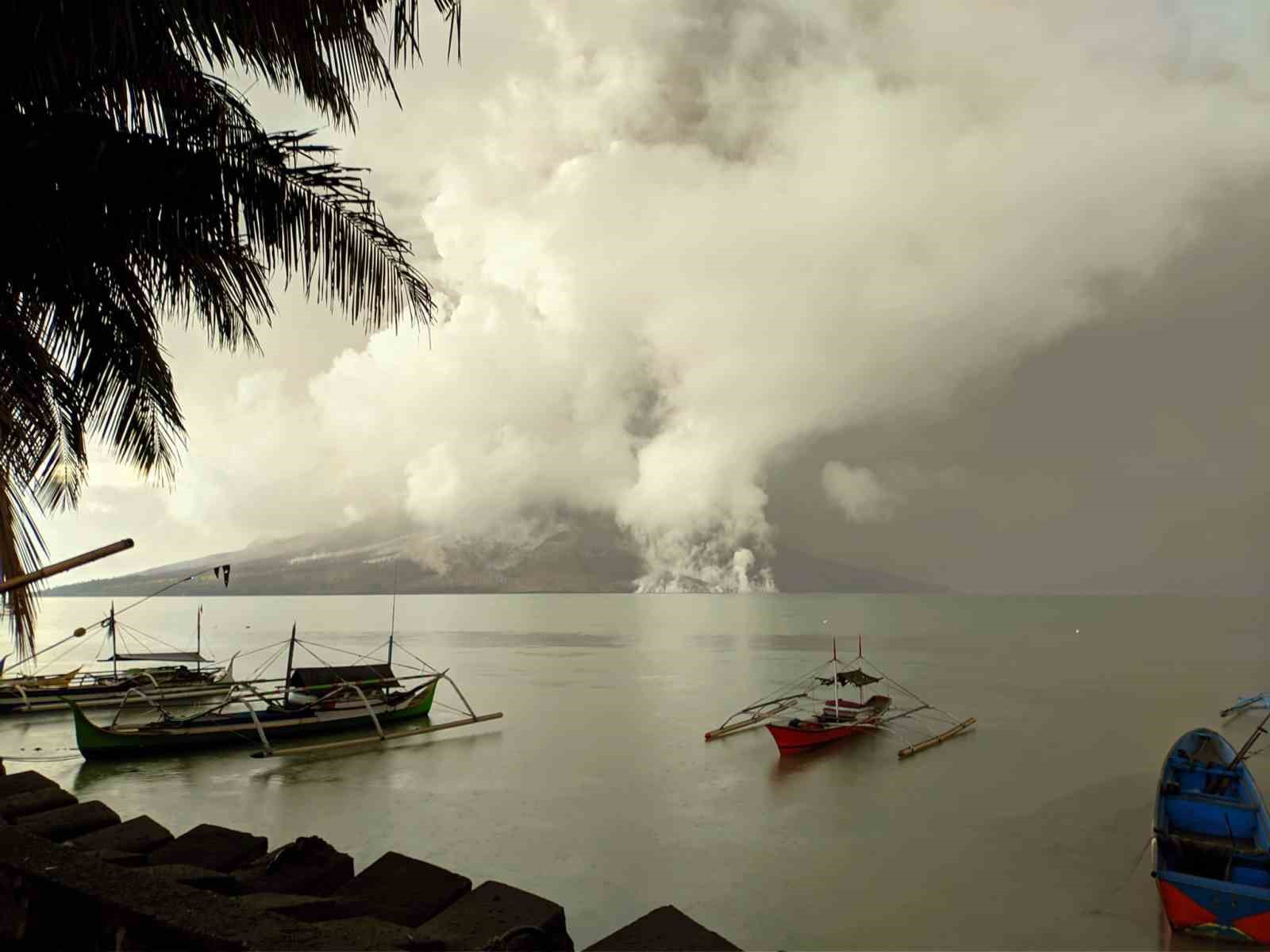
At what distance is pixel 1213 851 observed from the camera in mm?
11578

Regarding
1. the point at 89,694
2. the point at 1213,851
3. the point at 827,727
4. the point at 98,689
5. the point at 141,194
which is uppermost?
the point at 141,194

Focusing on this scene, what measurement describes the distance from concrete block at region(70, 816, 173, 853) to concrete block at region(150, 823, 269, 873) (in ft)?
0.39

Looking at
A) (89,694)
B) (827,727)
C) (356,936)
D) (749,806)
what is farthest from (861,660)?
(356,936)

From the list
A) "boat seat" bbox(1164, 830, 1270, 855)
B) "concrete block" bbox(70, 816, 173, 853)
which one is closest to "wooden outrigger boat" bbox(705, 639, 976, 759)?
"boat seat" bbox(1164, 830, 1270, 855)

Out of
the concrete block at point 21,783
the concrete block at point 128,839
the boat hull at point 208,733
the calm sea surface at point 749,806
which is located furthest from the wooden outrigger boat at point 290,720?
the concrete block at point 128,839

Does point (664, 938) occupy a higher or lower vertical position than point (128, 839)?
higher

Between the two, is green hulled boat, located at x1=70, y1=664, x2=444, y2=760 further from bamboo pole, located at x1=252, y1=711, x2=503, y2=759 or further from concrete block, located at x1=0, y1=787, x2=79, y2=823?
concrete block, located at x1=0, y1=787, x2=79, y2=823

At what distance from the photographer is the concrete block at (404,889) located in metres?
5.33

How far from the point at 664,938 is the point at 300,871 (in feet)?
11.0

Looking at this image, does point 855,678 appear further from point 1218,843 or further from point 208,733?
point 208,733

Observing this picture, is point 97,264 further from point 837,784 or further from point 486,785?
point 837,784

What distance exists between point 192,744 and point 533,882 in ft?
49.8

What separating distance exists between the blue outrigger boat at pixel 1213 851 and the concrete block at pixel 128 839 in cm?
1190

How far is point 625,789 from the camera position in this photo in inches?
834
